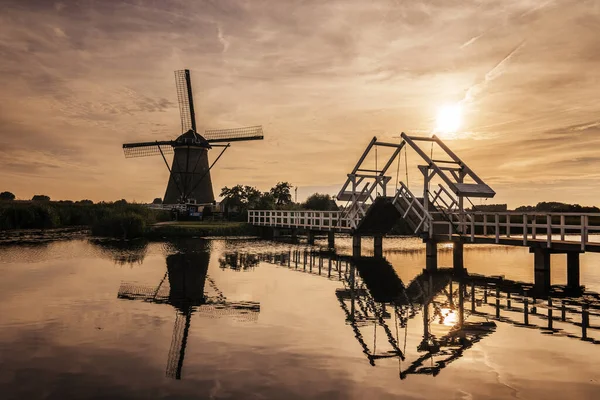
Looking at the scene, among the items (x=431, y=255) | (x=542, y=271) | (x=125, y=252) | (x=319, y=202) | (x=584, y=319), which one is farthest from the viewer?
(x=319, y=202)

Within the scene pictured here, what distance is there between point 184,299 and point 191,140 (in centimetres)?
4568

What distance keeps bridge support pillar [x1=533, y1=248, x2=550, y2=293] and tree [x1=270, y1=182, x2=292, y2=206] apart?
65.7 m

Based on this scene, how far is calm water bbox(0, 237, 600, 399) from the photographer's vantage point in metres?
8.58

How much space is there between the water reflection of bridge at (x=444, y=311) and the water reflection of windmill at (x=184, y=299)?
3272 millimetres

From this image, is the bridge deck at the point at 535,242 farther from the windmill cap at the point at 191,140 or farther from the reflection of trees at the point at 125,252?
the windmill cap at the point at 191,140

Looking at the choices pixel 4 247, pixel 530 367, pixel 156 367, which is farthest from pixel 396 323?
pixel 4 247

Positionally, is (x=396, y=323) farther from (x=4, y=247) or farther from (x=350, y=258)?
(x=4, y=247)

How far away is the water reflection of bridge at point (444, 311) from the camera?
1096cm

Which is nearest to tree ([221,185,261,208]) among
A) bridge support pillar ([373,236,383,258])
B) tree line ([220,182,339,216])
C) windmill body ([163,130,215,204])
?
tree line ([220,182,339,216])

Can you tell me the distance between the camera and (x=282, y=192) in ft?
281

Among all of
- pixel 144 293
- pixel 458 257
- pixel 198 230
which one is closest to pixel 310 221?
pixel 198 230

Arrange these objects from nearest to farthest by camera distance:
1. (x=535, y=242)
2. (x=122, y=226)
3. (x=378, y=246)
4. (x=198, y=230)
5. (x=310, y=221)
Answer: (x=535, y=242), (x=378, y=246), (x=310, y=221), (x=122, y=226), (x=198, y=230)

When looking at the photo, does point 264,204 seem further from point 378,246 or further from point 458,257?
point 458,257

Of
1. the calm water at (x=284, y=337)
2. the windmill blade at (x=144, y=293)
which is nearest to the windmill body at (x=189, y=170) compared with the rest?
the calm water at (x=284, y=337)
